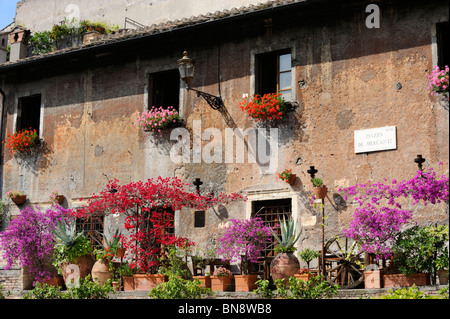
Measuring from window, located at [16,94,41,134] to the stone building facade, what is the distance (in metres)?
0.05

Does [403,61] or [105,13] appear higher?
[105,13]

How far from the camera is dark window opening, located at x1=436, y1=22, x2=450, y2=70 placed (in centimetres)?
1209

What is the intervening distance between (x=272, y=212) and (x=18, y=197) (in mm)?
6266

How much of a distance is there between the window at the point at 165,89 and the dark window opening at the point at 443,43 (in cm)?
561

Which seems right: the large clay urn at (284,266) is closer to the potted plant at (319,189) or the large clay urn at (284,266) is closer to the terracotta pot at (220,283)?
the terracotta pot at (220,283)

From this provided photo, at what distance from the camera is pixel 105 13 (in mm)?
21031

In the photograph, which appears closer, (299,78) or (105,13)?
(299,78)

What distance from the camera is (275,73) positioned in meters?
14.1

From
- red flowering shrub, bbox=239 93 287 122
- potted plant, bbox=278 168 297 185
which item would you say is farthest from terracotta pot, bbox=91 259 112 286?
red flowering shrub, bbox=239 93 287 122

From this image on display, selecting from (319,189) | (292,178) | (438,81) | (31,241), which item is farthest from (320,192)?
(31,241)

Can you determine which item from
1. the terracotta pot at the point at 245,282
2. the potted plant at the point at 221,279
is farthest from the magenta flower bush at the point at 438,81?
the potted plant at the point at 221,279

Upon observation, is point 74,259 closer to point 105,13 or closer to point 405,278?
point 405,278
